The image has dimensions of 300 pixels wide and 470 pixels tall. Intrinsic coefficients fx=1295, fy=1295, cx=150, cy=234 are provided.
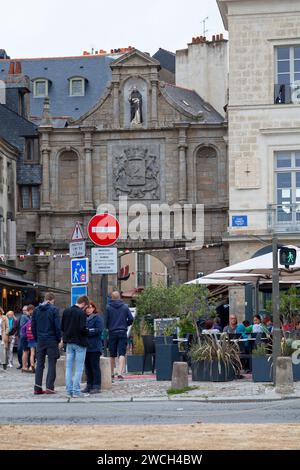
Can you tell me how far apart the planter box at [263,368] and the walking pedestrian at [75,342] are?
3079 millimetres

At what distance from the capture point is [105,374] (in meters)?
20.8

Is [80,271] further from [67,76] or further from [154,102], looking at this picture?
[67,76]

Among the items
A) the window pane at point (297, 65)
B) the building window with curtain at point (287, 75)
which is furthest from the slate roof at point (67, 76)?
the window pane at point (297, 65)

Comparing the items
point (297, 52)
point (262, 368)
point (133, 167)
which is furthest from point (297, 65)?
point (262, 368)

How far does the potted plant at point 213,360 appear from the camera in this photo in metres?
21.5

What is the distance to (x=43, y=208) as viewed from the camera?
173 ft

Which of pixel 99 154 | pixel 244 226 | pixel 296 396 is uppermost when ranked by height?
pixel 99 154

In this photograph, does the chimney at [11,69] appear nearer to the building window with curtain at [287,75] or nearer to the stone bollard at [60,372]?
the building window with curtain at [287,75]

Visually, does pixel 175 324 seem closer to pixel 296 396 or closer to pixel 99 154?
pixel 296 396

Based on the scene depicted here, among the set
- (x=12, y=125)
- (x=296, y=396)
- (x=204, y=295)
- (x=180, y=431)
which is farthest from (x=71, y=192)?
(x=180, y=431)

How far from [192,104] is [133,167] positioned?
5.83m

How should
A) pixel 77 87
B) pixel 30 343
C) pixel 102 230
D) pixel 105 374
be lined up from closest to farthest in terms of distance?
pixel 105 374 → pixel 102 230 → pixel 30 343 → pixel 77 87

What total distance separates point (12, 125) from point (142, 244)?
9007mm

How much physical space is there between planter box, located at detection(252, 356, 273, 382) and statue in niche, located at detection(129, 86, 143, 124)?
32.0 m
